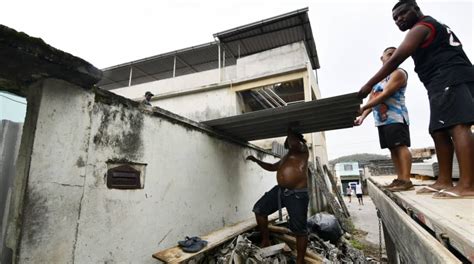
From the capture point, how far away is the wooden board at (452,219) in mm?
981

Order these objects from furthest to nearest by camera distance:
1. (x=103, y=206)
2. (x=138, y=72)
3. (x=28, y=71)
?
1. (x=138, y=72)
2. (x=103, y=206)
3. (x=28, y=71)

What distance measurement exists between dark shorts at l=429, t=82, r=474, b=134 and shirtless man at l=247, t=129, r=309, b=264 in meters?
2.34

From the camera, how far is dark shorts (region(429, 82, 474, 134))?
1.91m

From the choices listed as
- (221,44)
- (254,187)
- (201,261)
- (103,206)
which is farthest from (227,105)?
(103,206)

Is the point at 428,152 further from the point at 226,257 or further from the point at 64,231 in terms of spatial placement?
the point at 64,231

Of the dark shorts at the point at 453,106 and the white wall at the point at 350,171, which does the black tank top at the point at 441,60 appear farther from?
the white wall at the point at 350,171

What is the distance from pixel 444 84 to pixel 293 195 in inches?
104

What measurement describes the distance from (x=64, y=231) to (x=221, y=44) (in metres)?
10.4

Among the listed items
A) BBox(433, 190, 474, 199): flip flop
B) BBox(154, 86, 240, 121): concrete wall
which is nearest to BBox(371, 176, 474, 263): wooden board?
BBox(433, 190, 474, 199): flip flop

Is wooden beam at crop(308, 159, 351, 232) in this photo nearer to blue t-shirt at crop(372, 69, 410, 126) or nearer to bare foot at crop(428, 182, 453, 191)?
blue t-shirt at crop(372, 69, 410, 126)

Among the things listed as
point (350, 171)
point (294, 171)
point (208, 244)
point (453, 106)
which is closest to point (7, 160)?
point (208, 244)

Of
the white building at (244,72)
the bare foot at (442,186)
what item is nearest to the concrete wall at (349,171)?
the white building at (244,72)

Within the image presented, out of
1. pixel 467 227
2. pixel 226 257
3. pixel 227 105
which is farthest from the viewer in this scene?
pixel 227 105

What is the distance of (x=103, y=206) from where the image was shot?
8.20 feet
